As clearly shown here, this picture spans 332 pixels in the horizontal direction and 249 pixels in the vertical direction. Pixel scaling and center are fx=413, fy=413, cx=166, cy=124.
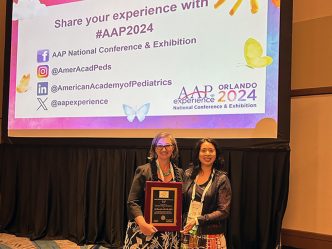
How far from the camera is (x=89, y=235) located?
4156mm

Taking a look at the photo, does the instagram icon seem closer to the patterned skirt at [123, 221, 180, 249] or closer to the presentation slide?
the presentation slide

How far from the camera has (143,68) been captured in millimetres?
3744

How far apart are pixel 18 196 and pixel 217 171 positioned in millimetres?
3205

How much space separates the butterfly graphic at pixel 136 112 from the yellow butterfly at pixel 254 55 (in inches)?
38.7

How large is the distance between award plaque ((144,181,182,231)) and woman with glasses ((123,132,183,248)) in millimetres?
73

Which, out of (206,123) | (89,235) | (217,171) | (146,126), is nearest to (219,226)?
(217,171)

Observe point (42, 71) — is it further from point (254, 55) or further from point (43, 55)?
point (254, 55)

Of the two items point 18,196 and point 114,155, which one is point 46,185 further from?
point 114,155

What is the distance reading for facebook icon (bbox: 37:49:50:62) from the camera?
14.2 feet

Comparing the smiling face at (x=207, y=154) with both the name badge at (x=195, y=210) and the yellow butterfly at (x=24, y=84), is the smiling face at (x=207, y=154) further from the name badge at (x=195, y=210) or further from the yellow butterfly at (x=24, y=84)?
the yellow butterfly at (x=24, y=84)

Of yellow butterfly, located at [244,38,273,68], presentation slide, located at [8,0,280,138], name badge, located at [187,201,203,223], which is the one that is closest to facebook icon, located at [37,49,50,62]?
presentation slide, located at [8,0,280,138]

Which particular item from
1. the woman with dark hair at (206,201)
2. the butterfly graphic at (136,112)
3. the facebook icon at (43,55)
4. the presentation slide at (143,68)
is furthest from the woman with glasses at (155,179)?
the facebook icon at (43,55)

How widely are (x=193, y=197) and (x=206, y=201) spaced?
0.24 ft

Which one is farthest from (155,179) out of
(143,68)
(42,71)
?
(42,71)
